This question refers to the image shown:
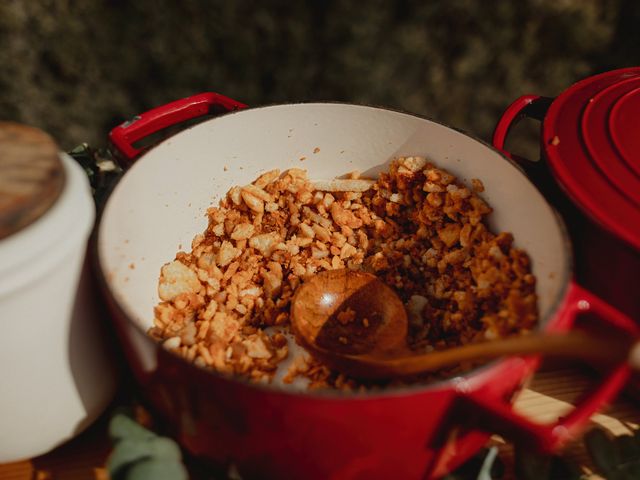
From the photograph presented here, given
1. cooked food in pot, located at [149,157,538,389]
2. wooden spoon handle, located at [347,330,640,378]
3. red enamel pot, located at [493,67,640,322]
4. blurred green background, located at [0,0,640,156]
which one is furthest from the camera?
blurred green background, located at [0,0,640,156]

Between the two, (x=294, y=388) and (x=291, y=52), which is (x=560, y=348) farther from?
(x=291, y=52)

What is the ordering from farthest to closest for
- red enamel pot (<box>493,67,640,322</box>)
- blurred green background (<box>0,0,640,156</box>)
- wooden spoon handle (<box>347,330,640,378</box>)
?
blurred green background (<box>0,0,640,156</box>) → red enamel pot (<box>493,67,640,322</box>) → wooden spoon handle (<box>347,330,640,378</box>)

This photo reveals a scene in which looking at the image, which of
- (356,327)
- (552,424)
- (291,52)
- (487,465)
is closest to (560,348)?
(552,424)

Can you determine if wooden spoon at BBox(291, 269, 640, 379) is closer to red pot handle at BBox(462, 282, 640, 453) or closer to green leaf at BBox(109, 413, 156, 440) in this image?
red pot handle at BBox(462, 282, 640, 453)

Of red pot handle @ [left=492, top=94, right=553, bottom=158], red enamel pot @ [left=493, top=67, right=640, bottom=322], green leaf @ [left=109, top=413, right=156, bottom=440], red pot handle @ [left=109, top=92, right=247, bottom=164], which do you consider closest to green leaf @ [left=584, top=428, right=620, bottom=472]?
red enamel pot @ [left=493, top=67, right=640, bottom=322]

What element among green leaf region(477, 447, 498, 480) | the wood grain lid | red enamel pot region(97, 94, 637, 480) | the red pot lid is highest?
the red pot lid

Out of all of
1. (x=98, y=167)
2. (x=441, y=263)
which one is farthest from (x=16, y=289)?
(x=441, y=263)

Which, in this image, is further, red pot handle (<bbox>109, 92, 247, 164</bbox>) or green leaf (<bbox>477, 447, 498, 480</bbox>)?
red pot handle (<bbox>109, 92, 247, 164</bbox>)
